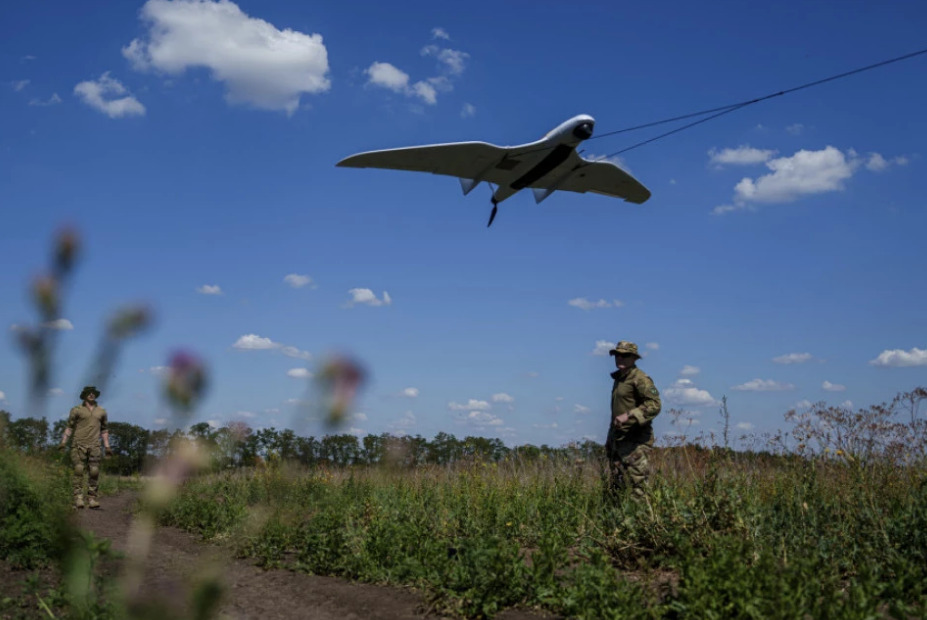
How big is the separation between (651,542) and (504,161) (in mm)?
6364

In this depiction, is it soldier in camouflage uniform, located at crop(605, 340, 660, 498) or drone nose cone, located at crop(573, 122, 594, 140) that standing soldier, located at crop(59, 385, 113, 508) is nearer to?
soldier in camouflage uniform, located at crop(605, 340, 660, 498)

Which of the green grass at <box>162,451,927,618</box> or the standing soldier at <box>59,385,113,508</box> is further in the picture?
the standing soldier at <box>59,385,113,508</box>

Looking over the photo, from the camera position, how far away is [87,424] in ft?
32.6

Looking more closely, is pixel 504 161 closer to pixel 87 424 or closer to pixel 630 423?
pixel 630 423

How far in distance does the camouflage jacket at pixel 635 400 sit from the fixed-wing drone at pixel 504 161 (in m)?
4.19

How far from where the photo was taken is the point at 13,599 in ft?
16.3

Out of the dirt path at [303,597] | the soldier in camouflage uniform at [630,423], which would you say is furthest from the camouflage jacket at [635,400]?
the dirt path at [303,597]

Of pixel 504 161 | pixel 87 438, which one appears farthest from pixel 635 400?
pixel 87 438

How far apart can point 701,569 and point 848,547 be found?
1555 mm

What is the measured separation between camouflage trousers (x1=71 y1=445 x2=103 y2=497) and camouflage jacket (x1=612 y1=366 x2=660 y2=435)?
7264mm

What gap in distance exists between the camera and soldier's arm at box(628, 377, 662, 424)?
6.62 m

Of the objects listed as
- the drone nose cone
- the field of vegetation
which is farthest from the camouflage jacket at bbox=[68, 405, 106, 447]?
the drone nose cone

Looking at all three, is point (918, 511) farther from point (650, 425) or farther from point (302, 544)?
point (302, 544)

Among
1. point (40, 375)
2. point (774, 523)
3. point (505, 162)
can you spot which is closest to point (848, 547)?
point (774, 523)
